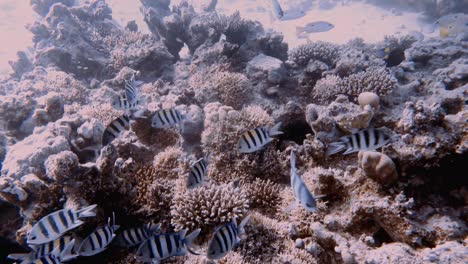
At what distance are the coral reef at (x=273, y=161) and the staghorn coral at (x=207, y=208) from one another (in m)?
0.02

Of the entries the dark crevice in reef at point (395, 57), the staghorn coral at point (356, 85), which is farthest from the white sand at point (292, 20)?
the staghorn coral at point (356, 85)

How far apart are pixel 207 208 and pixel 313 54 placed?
573 cm

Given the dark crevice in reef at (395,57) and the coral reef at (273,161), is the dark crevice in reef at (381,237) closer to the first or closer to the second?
the coral reef at (273,161)

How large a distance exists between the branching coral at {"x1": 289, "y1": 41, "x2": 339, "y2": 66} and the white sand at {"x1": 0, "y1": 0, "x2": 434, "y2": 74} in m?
8.76

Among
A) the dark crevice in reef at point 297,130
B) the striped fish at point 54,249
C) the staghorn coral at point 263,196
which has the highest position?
the striped fish at point 54,249

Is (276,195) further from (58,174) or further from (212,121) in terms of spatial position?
(58,174)

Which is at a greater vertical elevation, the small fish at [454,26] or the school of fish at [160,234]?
the school of fish at [160,234]

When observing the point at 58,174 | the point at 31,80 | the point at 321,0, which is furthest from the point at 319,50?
the point at 321,0

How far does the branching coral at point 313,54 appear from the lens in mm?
7914

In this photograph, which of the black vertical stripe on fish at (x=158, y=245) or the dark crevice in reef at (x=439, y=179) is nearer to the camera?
the black vertical stripe on fish at (x=158, y=245)

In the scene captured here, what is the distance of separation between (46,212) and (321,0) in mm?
25679

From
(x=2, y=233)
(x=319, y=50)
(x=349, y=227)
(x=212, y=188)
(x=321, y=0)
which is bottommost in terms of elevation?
(x=349, y=227)

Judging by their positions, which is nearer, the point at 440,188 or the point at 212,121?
the point at 440,188

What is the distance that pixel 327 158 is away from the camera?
16.1 feet
